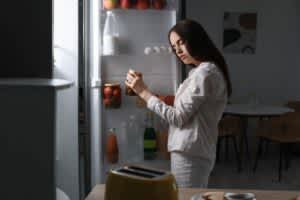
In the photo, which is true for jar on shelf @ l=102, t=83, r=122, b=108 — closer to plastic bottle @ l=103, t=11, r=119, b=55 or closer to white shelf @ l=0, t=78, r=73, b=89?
plastic bottle @ l=103, t=11, r=119, b=55

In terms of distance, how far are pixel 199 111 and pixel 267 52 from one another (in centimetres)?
401

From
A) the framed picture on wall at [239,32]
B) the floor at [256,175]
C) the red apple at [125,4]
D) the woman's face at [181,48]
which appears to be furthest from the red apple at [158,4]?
the framed picture on wall at [239,32]

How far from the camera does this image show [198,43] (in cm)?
193

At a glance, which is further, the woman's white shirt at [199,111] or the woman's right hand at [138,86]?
the woman's right hand at [138,86]

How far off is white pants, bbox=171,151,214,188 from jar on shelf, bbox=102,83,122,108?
3.79ft

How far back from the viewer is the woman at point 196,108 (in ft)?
6.21

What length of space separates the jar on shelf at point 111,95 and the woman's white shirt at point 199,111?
1096 millimetres

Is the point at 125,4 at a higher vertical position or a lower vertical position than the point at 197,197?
higher

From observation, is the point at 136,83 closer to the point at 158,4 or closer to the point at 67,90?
the point at 67,90

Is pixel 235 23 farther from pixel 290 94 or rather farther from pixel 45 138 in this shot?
pixel 45 138

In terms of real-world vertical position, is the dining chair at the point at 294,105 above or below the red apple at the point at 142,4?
below

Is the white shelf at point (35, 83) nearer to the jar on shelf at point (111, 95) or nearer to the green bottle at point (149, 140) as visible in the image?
the jar on shelf at point (111, 95)

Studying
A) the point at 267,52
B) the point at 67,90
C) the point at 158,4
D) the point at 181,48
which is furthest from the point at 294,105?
the point at 181,48

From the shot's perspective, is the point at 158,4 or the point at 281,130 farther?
the point at 281,130
